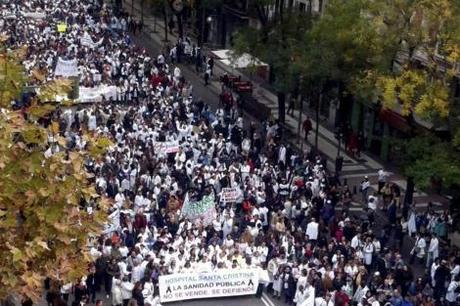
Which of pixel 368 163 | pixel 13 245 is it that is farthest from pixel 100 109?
pixel 13 245

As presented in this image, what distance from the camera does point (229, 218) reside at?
2461 cm

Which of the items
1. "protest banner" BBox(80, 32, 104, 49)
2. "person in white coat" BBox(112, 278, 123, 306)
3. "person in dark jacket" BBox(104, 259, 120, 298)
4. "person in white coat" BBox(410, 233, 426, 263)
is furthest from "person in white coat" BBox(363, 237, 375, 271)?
"protest banner" BBox(80, 32, 104, 49)

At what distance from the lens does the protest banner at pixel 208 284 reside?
70.0ft

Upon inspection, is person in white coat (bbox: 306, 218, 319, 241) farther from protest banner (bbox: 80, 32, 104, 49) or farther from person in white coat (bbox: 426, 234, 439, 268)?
protest banner (bbox: 80, 32, 104, 49)

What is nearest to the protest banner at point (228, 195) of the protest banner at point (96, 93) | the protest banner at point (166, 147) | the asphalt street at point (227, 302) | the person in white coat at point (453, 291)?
the protest banner at point (166, 147)

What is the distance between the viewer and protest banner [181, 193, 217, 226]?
2458 cm

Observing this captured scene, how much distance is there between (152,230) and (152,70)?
65.5 feet

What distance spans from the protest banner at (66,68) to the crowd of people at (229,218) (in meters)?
0.85

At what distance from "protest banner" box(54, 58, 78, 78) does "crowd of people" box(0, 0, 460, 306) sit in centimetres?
85

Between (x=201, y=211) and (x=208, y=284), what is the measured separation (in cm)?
325

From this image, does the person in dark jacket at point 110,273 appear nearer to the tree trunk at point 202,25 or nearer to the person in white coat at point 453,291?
the person in white coat at point 453,291

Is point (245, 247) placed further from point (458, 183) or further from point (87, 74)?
point (87, 74)

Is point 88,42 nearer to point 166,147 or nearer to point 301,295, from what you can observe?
point 166,147

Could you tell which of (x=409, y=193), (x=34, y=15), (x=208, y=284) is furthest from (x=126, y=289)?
(x=34, y=15)
